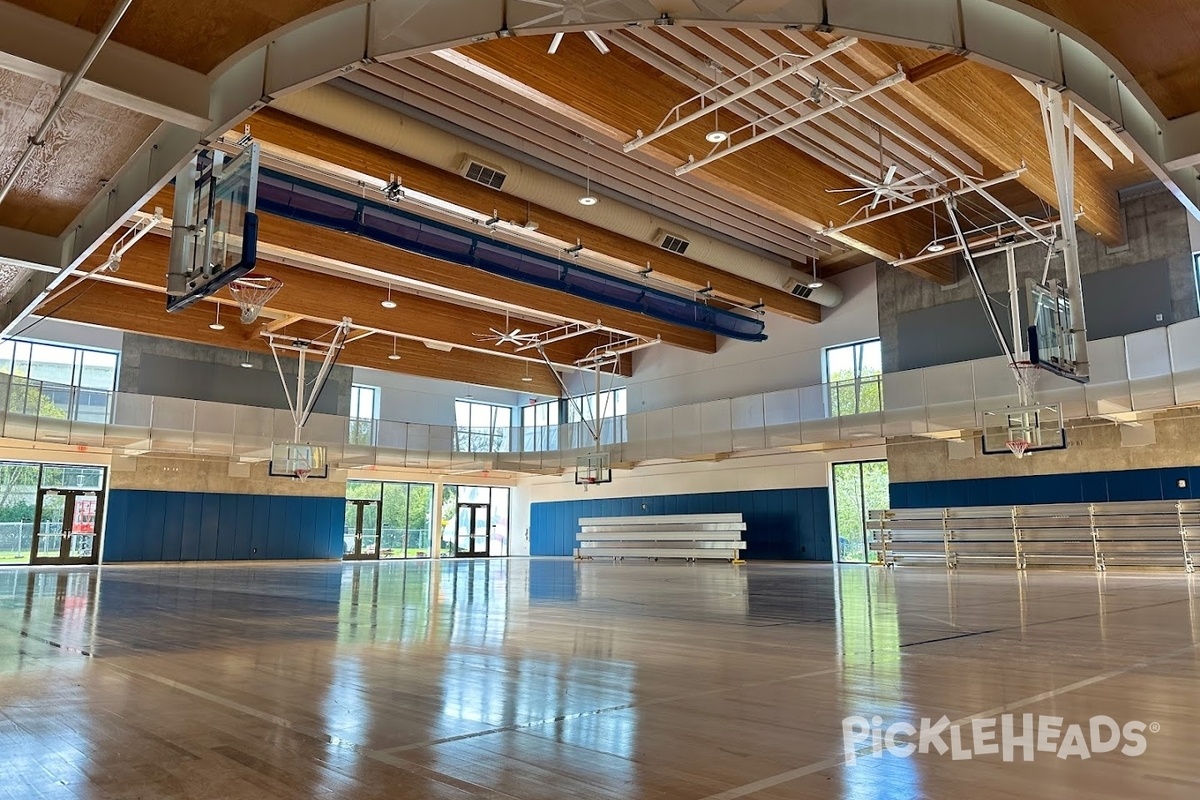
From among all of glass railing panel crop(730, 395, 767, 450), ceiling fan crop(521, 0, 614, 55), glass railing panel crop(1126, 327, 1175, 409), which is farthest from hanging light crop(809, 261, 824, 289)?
ceiling fan crop(521, 0, 614, 55)

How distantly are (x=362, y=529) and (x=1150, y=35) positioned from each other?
129ft

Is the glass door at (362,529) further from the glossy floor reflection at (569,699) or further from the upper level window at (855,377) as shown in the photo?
the glossy floor reflection at (569,699)

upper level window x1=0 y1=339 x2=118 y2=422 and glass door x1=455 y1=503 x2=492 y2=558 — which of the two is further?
glass door x1=455 y1=503 x2=492 y2=558

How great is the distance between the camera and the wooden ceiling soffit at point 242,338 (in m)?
26.8

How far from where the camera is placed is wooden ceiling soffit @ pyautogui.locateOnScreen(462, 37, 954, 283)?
47.4 ft

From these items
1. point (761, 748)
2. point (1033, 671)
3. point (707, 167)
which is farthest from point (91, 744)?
point (707, 167)

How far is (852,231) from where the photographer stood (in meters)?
22.0

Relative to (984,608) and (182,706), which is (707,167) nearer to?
(984,608)

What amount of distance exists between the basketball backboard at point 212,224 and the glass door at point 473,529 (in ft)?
116

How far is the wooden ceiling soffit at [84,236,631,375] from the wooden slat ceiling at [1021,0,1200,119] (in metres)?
22.7

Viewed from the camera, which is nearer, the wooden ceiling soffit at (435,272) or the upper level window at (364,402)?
the wooden ceiling soffit at (435,272)

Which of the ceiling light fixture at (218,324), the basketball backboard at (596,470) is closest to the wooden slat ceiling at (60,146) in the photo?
the ceiling light fixture at (218,324)

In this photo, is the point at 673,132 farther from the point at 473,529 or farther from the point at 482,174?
the point at 473,529

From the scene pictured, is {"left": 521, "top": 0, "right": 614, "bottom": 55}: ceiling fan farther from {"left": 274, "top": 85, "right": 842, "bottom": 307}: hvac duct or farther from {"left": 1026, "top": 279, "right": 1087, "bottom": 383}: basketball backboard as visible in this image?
{"left": 1026, "top": 279, "right": 1087, "bottom": 383}: basketball backboard
